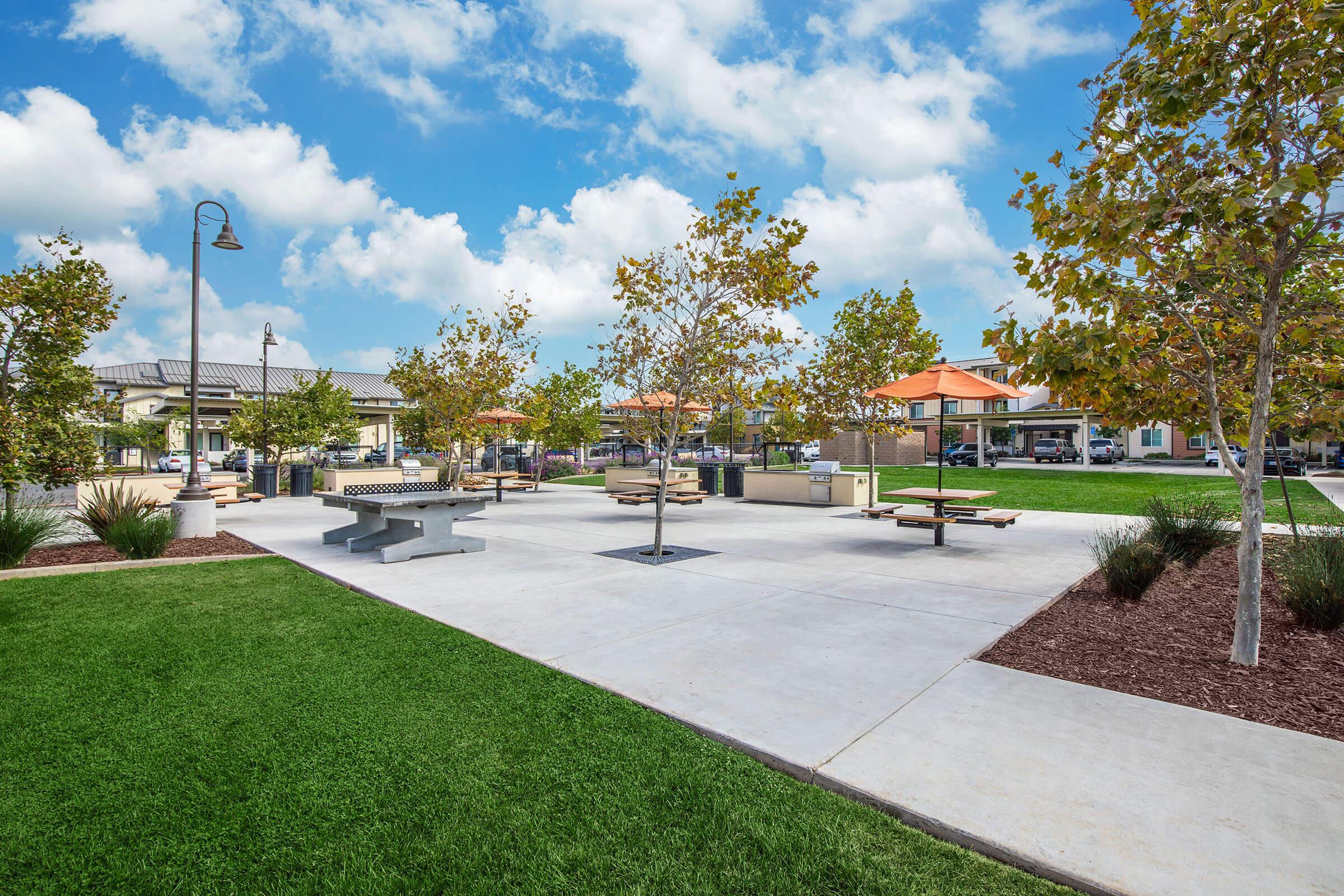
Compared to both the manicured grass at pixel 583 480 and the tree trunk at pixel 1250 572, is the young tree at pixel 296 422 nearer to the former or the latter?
the manicured grass at pixel 583 480

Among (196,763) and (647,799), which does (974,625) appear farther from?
(196,763)

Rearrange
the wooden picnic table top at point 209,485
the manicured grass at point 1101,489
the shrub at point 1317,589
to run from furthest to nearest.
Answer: the manicured grass at point 1101,489, the wooden picnic table top at point 209,485, the shrub at point 1317,589

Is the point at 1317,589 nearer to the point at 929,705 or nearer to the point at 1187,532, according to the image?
the point at 1187,532

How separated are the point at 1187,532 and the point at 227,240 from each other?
1462 cm

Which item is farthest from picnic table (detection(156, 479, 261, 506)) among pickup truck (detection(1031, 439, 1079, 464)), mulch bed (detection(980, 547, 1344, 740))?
pickup truck (detection(1031, 439, 1079, 464))

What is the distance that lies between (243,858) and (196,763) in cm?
94

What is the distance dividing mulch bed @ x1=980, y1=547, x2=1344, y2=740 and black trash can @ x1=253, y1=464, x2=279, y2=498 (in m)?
20.2

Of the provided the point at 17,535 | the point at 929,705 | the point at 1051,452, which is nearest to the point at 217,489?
the point at 17,535

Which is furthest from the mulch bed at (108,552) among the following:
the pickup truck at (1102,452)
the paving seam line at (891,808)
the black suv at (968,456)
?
the pickup truck at (1102,452)

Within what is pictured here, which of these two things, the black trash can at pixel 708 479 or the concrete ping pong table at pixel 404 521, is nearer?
the concrete ping pong table at pixel 404 521

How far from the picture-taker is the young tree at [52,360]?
894 cm

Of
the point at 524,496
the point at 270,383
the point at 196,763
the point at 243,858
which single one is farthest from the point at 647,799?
the point at 270,383

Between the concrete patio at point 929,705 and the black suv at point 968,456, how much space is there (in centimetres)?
3289

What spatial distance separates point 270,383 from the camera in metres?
69.9
